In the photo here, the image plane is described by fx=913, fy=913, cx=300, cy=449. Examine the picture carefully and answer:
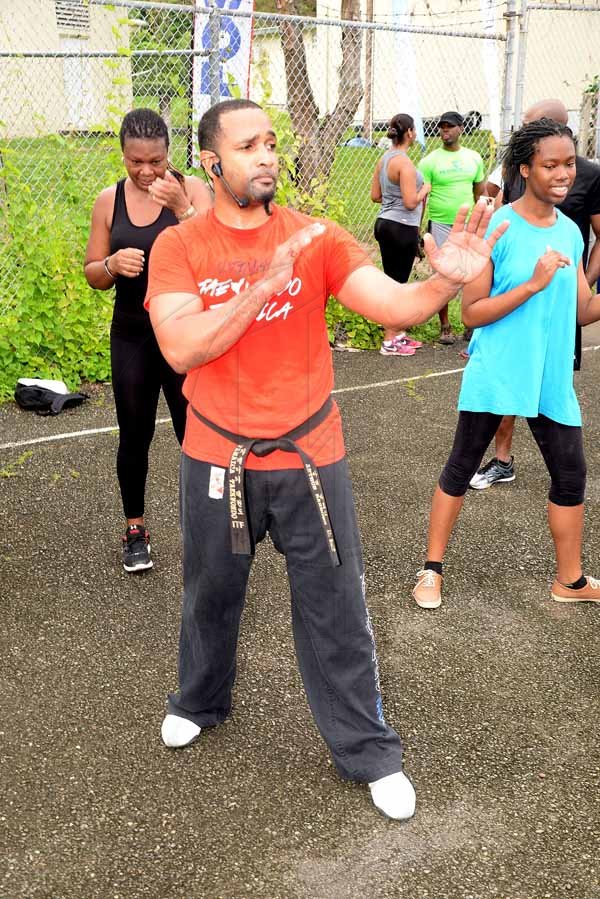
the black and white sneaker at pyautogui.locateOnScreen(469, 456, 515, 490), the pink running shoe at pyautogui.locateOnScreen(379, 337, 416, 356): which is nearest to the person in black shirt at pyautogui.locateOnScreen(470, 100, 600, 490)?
the black and white sneaker at pyautogui.locateOnScreen(469, 456, 515, 490)

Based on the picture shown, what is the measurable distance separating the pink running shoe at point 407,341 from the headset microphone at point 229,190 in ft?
20.7

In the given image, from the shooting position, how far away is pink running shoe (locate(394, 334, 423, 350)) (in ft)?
28.6

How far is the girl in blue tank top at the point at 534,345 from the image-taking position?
11.8 feet

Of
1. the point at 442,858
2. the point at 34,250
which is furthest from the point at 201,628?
the point at 34,250

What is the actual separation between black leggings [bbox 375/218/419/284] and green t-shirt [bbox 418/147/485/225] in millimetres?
531

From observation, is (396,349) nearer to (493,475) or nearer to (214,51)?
(214,51)

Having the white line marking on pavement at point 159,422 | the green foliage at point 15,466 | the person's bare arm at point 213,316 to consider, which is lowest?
the white line marking on pavement at point 159,422

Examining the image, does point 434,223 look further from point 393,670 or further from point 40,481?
point 393,670

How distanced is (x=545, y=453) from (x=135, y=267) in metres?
1.90

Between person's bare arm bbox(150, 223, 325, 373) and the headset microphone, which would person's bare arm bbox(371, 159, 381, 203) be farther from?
person's bare arm bbox(150, 223, 325, 373)

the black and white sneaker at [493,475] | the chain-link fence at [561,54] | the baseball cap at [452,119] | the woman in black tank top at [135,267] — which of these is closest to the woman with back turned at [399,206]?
the baseball cap at [452,119]

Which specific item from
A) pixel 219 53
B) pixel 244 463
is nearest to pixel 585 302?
pixel 244 463

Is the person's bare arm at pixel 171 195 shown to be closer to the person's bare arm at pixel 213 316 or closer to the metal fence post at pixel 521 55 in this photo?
the person's bare arm at pixel 213 316

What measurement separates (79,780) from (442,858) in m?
1.17
